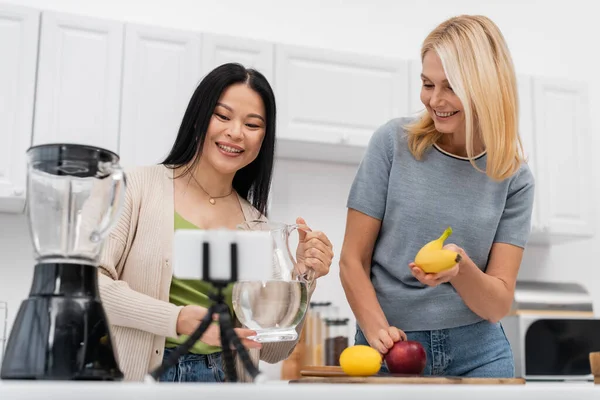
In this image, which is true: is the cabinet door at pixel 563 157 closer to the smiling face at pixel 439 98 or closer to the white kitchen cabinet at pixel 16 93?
the smiling face at pixel 439 98

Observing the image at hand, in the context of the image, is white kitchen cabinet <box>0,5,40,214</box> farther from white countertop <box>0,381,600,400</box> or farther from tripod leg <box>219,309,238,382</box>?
white countertop <box>0,381,600,400</box>

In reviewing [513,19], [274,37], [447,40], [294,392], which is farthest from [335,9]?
[294,392]

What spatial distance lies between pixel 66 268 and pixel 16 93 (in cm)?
199

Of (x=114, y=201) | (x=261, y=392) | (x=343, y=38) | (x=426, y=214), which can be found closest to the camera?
(x=261, y=392)

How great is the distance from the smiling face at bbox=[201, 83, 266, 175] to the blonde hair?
0.40m

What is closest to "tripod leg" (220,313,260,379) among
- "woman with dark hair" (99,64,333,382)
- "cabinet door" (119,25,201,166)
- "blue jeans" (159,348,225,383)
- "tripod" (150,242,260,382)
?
"tripod" (150,242,260,382)

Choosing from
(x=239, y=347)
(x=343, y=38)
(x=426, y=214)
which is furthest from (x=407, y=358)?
(x=343, y=38)

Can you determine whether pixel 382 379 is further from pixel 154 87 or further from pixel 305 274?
pixel 154 87

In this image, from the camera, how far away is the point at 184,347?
70 cm

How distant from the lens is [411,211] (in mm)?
1521

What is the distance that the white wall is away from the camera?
3.04m

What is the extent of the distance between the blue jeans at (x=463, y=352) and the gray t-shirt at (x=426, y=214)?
0.02 meters

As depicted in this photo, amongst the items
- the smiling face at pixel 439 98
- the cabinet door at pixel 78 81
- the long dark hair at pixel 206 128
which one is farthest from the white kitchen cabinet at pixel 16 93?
the smiling face at pixel 439 98

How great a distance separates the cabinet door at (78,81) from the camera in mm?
2590
